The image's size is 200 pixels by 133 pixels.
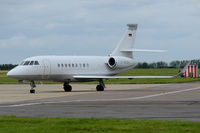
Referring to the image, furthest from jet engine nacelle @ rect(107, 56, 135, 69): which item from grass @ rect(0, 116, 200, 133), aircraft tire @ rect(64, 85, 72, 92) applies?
grass @ rect(0, 116, 200, 133)

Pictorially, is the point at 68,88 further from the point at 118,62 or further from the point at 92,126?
the point at 92,126

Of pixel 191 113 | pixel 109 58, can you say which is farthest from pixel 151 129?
pixel 109 58

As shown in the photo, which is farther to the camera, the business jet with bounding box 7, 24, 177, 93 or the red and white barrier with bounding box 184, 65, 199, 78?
the red and white barrier with bounding box 184, 65, 199, 78

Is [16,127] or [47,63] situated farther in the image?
[47,63]

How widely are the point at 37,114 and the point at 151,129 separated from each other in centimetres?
683

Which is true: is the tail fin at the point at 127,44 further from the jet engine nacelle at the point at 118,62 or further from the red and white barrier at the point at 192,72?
the red and white barrier at the point at 192,72

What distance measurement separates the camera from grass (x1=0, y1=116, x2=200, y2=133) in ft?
50.2

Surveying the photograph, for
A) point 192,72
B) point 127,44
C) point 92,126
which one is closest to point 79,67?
point 127,44

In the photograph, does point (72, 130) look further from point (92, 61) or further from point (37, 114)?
point (92, 61)

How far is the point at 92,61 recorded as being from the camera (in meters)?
49.8

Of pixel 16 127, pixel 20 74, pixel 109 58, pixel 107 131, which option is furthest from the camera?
pixel 109 58

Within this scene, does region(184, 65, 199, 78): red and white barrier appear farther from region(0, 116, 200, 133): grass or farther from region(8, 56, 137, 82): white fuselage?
region(0, 116, 200, 133): grass

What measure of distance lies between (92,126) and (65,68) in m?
30.5

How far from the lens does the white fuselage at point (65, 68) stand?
4344cm
